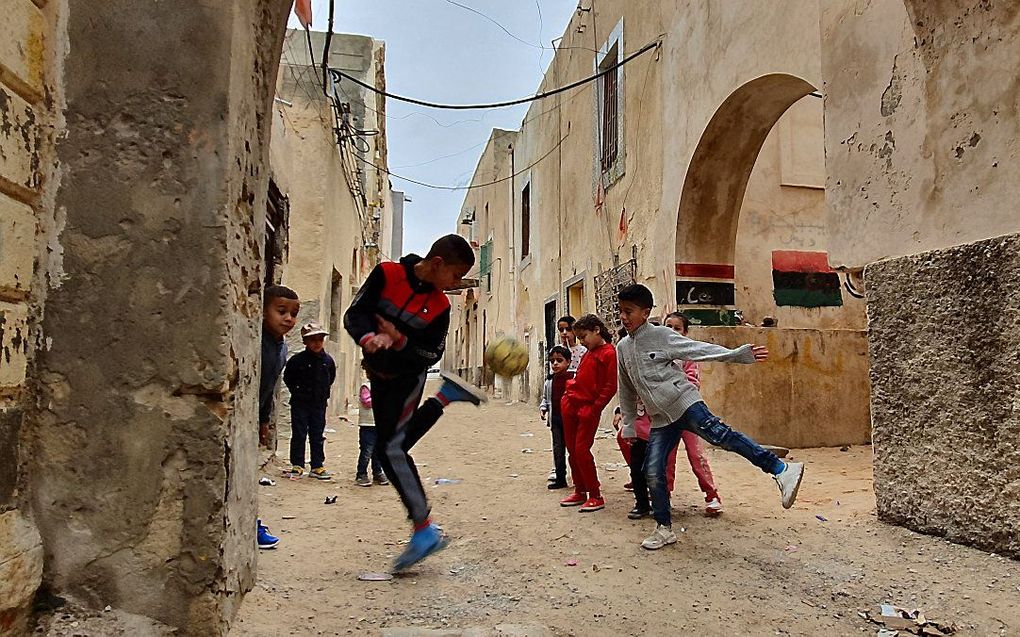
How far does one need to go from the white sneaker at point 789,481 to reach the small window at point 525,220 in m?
13.9

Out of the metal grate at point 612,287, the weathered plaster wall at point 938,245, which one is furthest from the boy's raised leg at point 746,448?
the metal grate at point 612,287

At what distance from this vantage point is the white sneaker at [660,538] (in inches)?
136

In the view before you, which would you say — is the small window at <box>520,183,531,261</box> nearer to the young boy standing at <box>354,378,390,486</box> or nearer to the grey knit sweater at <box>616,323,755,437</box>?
the young boy standing at <box>354,378,390,486</box>

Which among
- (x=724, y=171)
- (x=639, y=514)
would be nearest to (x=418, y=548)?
(x=639, y=514)

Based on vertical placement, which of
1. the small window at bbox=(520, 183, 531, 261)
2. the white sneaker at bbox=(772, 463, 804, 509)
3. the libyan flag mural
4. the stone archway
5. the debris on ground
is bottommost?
the debris on ground

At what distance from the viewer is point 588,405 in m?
4.49

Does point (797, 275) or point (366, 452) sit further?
point (797, 275)

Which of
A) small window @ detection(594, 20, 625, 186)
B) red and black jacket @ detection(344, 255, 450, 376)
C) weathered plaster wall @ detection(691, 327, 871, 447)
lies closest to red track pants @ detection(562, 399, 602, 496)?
red and black jacket @ detection(344, 255, 450, 376)

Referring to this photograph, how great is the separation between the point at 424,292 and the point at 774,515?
110 inches

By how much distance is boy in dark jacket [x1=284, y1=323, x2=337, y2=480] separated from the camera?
5.56m

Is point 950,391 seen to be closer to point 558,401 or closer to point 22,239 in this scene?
point 558,401

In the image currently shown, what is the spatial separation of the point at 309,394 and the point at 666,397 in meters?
3.26

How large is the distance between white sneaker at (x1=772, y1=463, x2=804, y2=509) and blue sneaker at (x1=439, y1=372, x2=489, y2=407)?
150 cm

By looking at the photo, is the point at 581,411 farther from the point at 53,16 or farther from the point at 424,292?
Result: the point at 53,16
